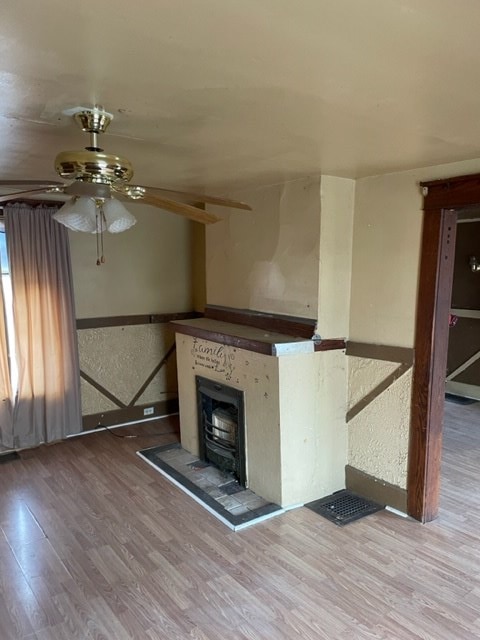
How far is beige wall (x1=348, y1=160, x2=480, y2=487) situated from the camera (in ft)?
9.67

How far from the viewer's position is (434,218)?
2799mm

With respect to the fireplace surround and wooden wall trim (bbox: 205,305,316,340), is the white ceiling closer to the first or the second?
wooden wall trim (bbox: 205,305,316,340)

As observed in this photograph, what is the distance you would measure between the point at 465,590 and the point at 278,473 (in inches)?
47.9

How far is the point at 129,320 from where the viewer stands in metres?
4.75

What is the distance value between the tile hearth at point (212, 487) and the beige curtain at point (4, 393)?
1.09m

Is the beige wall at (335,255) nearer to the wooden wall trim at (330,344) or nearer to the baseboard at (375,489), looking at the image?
the wooden wall trim at (330,344)

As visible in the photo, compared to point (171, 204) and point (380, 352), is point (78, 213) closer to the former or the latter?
point (171, 204)

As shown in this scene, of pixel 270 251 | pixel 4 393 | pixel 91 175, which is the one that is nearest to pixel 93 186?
pixel 91 175

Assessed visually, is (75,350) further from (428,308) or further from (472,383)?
(472,383)

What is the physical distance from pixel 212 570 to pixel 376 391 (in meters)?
1.51

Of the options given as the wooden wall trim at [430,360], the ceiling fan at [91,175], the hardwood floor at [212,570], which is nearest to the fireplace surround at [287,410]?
the hardwood floor at [212,570]

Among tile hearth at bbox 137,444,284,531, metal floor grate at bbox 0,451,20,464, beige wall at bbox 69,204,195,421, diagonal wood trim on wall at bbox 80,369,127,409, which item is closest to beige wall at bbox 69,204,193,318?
beige wall at bbox 69,204,195,421

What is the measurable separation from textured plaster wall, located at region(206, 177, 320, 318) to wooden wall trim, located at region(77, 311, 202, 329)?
0.94 meters

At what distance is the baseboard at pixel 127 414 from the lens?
4.62 metres
